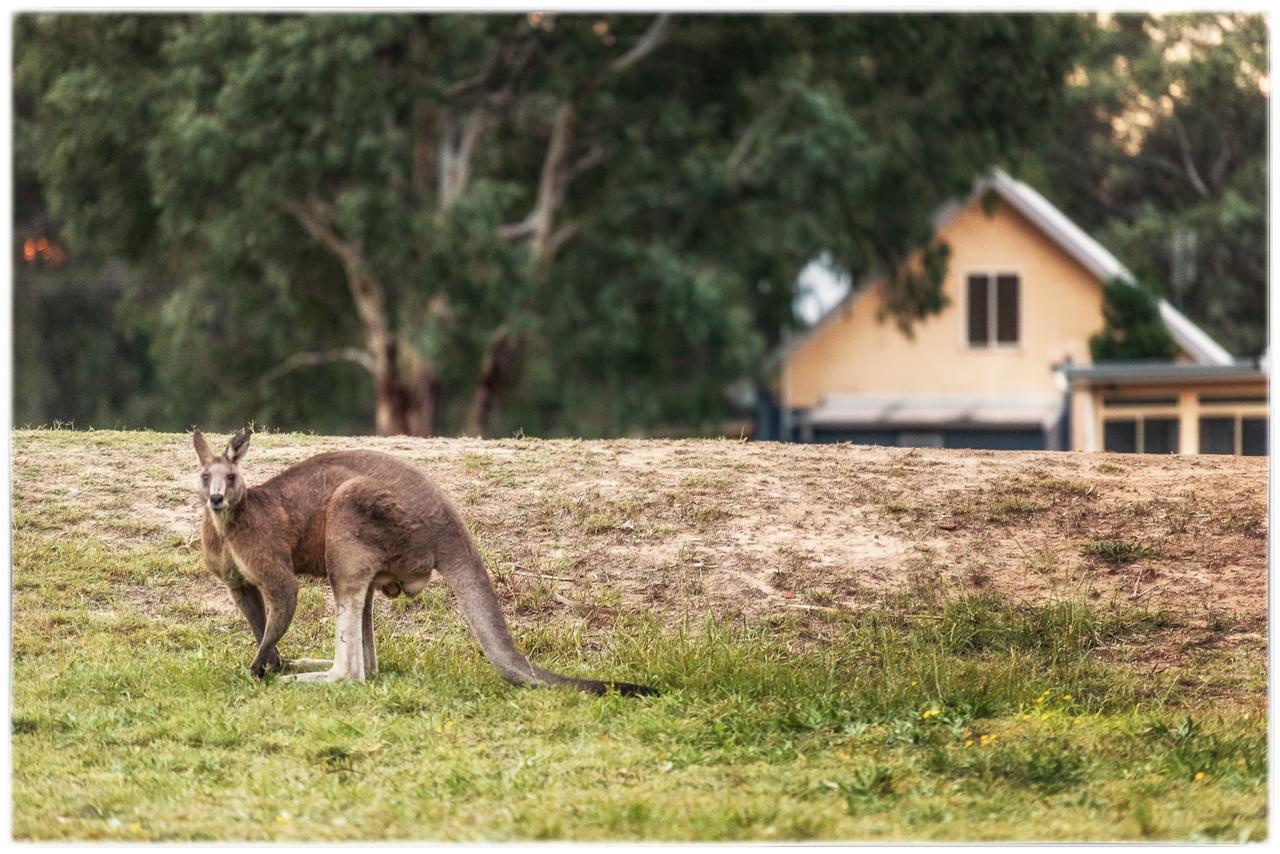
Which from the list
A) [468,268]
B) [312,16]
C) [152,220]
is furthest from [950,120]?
[152,220]

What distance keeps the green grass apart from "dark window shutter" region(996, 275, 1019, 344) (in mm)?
18209

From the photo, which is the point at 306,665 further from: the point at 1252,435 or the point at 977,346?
the point at 977,346

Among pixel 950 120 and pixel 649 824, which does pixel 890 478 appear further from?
pixel 950 120

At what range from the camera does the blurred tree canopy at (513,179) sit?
22078 mm

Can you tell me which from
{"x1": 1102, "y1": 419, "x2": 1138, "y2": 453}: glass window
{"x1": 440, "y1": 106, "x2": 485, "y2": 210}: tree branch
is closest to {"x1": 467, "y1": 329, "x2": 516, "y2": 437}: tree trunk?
{"x1": 440, "y1": 106, "x2": 485, "y2": 210}: tree branch

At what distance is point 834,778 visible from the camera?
6.84 m

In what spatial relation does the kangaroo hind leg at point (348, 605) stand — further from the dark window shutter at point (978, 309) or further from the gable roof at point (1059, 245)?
the dark window shutter at point (978, 309)

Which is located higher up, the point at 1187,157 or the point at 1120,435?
the point at 1187,157

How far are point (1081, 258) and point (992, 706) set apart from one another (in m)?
18.9

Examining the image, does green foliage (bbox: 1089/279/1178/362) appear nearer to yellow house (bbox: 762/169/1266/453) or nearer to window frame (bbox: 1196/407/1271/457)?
yellow house (bbox: 762/169/1266/453)

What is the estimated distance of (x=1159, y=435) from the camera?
61.7 ft

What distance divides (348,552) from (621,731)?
138cm

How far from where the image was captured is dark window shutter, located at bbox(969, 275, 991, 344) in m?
27.0

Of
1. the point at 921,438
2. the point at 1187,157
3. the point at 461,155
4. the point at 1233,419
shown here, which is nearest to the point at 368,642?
the point at 1233,419
